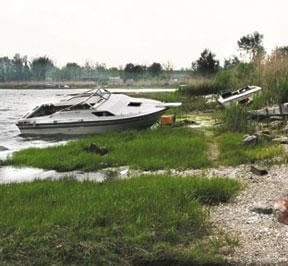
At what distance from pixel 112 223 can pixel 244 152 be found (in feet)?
17.8

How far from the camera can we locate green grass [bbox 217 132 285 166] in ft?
32.0

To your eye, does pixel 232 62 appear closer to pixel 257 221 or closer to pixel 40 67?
pixel 257 221

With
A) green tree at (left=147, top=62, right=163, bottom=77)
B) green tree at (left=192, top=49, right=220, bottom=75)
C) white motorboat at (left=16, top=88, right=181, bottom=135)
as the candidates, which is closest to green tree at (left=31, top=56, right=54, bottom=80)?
green tree at (left=147, top=62, right=163, bottom=77)

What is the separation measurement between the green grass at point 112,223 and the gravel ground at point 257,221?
0.21 metres

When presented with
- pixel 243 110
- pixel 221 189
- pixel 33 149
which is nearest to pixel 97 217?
pixel 221 189

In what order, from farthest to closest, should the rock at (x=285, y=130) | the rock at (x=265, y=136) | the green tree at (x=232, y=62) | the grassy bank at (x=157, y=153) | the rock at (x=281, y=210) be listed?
the green tree at (x=232, y=62) → the rock at (x=285, y=130) → the rock at (x=265, y=136) → the grassy bank at (x=157, y=153) → the rock at (x=281, y=210)

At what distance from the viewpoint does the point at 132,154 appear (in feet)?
36.9

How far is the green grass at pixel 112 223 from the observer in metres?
4.96

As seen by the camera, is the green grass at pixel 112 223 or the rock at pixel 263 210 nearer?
the green grass at pixel 112 223

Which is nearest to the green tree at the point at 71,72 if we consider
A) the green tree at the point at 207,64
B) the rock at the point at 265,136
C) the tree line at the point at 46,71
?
the tree line at the point at 46,71

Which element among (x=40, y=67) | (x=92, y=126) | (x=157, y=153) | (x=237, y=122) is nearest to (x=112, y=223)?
(x=157, y=153)

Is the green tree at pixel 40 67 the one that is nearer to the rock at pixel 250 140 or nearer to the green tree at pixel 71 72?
the green tree at pixel 71 72

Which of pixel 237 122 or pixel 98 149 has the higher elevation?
pixel 237 122

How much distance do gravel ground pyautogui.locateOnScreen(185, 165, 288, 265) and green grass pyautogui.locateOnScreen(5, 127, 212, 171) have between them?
2059 millimetres
